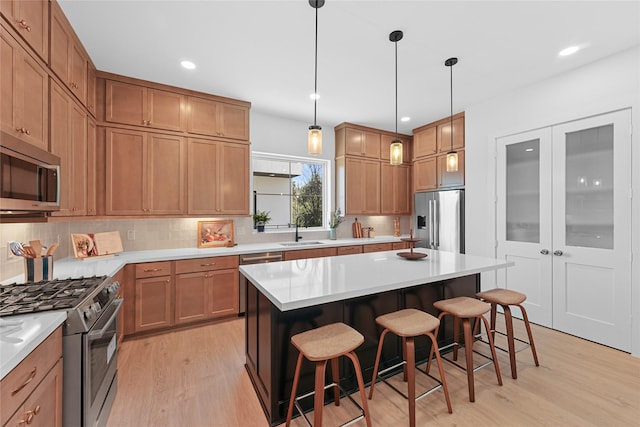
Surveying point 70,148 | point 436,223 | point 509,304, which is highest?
point 70,148

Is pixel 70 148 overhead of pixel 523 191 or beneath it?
overhead

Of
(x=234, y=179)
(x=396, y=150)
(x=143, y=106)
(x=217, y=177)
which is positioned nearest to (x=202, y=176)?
(x=217, y=177)

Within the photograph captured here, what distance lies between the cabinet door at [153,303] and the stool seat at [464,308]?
2806 mm

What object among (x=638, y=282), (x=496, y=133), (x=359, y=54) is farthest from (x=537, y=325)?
(x=359, y=54)


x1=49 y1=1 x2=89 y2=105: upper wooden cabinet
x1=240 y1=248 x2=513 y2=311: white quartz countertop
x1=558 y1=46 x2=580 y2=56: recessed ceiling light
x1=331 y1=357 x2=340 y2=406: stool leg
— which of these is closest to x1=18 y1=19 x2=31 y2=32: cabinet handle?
x1=49 y1=1 x2=89 y2=105: upper wooden cabinet

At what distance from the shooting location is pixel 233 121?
3785 mm

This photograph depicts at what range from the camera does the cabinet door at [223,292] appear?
337 centimetres

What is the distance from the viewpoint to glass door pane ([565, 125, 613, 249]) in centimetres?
287

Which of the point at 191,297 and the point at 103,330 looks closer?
the point at 103,330

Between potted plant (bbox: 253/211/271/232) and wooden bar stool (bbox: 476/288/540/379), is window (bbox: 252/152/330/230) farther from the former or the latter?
wooden bar stool (bbox: 476/288/540/379)

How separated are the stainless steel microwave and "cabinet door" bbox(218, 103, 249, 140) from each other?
2127 mm

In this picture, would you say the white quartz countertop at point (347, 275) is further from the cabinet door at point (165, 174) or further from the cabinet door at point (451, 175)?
the cabinet door at point (451, 175)

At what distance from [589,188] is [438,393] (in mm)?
2716

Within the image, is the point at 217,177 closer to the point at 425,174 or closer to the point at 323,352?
the point at 323,352
